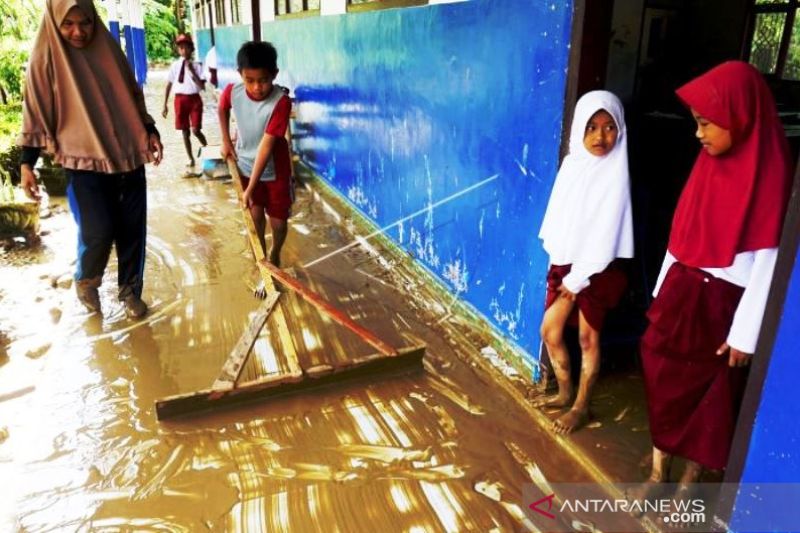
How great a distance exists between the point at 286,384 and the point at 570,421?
4.64ft

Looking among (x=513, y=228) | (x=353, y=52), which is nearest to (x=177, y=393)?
(x=513, y=228)

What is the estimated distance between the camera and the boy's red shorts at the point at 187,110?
7766mm

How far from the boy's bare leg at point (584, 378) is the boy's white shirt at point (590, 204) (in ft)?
0.76

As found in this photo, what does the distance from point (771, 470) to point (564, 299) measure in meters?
1.03

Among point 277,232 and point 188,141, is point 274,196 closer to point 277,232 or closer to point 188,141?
point 277,232

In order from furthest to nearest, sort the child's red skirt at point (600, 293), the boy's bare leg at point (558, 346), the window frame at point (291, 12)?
the window frame at point (291, 12) < the boy's bare leg at point (558, 346) < the child's red skirt at point (600, 293)

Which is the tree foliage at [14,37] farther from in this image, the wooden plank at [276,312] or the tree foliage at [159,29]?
the tree foliage at [159,29]

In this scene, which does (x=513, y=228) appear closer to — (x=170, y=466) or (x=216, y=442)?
(x=216, y=442)

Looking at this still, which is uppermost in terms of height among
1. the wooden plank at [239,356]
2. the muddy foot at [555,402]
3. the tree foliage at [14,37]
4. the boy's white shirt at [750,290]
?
the tree foliage at [14,37]

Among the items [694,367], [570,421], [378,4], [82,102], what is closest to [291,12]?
[378,4]

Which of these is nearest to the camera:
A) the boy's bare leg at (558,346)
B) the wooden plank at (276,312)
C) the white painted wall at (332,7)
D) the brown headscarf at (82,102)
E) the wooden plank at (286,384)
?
the boy's bare leg at (558,346)

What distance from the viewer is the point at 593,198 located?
235cm

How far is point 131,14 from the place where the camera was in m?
21.1

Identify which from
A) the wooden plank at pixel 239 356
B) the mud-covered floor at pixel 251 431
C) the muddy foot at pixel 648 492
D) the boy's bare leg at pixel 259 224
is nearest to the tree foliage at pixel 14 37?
the mud-covered floor at pixel 251 431
